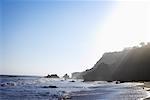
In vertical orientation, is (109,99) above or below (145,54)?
below

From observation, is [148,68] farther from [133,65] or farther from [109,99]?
[109,99]

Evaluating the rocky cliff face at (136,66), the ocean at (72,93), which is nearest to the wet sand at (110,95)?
the ocean at (72,93)

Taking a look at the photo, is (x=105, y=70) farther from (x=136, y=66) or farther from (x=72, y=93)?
(x=72, y=93)

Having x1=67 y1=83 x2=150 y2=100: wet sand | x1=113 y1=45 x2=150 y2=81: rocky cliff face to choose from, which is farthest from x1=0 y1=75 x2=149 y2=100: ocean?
x1=113 y1=45 x2=150 y2=81: rocky cliff face

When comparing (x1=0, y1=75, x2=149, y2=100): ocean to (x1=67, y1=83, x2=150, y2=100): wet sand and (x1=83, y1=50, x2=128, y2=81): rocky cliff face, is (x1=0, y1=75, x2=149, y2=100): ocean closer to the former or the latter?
(x1=67, y1=83, x2=150, y2=100): wet sand

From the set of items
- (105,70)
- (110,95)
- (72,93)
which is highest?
Answer: (105,70)

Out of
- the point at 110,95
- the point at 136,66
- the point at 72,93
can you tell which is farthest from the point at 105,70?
the point at 110,95

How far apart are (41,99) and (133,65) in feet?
324

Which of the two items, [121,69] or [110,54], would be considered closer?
[121,69]

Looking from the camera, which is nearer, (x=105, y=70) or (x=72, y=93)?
(x=72, y=93)

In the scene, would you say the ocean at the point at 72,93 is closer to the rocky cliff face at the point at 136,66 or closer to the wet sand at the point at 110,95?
the wet sand at the point at 110,95

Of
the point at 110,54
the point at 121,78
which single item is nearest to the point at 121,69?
the point at 121,78

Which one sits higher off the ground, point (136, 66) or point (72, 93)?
point (136, 66)

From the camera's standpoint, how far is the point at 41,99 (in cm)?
3447
